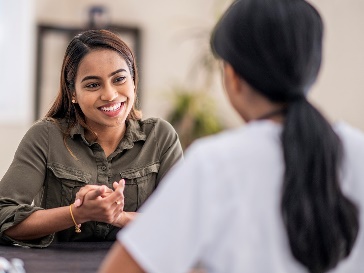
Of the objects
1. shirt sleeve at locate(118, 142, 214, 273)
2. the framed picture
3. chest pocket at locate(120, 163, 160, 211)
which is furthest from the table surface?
the framed picture

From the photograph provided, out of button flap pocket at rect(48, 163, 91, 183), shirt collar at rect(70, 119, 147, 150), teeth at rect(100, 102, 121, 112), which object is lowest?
button flap pocket at rect(48, 163, 91, 183)

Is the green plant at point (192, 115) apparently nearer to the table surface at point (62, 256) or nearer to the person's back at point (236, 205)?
the table surface at point (62, 256)

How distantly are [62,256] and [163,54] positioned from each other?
455cm

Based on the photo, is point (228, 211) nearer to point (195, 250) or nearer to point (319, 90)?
point (195, 250)

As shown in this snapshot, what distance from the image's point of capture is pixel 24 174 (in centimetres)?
224

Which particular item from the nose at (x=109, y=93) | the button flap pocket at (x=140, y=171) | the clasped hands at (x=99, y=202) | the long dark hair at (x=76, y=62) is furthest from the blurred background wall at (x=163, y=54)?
the clasped hands at (x=99, y=202)

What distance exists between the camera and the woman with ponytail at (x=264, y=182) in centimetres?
112

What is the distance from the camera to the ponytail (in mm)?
1148

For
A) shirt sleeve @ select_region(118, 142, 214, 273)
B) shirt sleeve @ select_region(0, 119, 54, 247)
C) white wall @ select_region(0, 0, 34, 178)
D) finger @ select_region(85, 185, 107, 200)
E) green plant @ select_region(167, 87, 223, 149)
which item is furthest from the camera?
green plant @ select_region(167, 87, 223, 149)

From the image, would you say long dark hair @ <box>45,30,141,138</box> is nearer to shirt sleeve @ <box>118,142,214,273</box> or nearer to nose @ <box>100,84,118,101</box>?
nose @ <box>100,84,118,101</box>

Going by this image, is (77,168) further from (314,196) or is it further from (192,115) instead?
(192,115)

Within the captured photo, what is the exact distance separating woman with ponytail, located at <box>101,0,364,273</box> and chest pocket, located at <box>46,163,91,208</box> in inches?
44.8

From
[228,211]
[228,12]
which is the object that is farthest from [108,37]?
[228,211]

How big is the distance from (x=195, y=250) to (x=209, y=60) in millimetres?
5061
